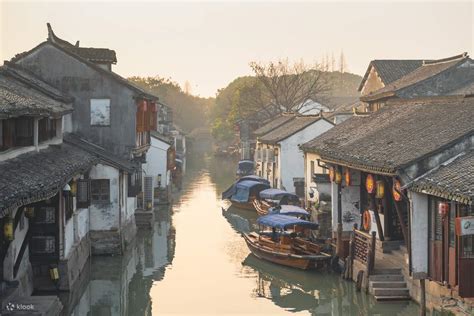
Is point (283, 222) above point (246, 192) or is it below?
below

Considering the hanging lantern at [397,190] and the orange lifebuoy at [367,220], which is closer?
the hanging lantern at [397,190]

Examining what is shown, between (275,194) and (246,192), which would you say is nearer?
(275,194)

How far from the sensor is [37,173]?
18.8 m

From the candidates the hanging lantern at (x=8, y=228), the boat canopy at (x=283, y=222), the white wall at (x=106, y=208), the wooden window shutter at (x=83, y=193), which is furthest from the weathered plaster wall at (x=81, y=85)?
the hanging lantern at (x=8, y=228)

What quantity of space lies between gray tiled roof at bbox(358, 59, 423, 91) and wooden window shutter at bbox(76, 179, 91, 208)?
80.1ft

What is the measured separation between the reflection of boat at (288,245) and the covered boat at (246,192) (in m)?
14.3

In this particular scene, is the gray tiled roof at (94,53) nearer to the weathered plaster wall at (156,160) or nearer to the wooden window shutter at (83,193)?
the weathered plaster wall at (156,160)

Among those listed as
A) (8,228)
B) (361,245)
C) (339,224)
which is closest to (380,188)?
(361,245)

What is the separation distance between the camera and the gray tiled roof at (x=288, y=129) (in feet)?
148

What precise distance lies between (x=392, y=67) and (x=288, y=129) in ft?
26.8

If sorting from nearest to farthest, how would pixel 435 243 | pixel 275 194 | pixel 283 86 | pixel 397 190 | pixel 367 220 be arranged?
pixel 435 243 < pixel 397 190 < pixel 367 220 < pixel 275 194 < pixel 283 86

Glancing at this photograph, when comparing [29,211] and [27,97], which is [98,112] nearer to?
[27,97]

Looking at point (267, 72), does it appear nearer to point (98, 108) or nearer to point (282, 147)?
point (282, 147)

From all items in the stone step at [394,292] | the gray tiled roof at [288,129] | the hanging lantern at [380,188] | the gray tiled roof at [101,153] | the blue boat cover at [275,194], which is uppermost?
the gray tiled roof at [288,129]
